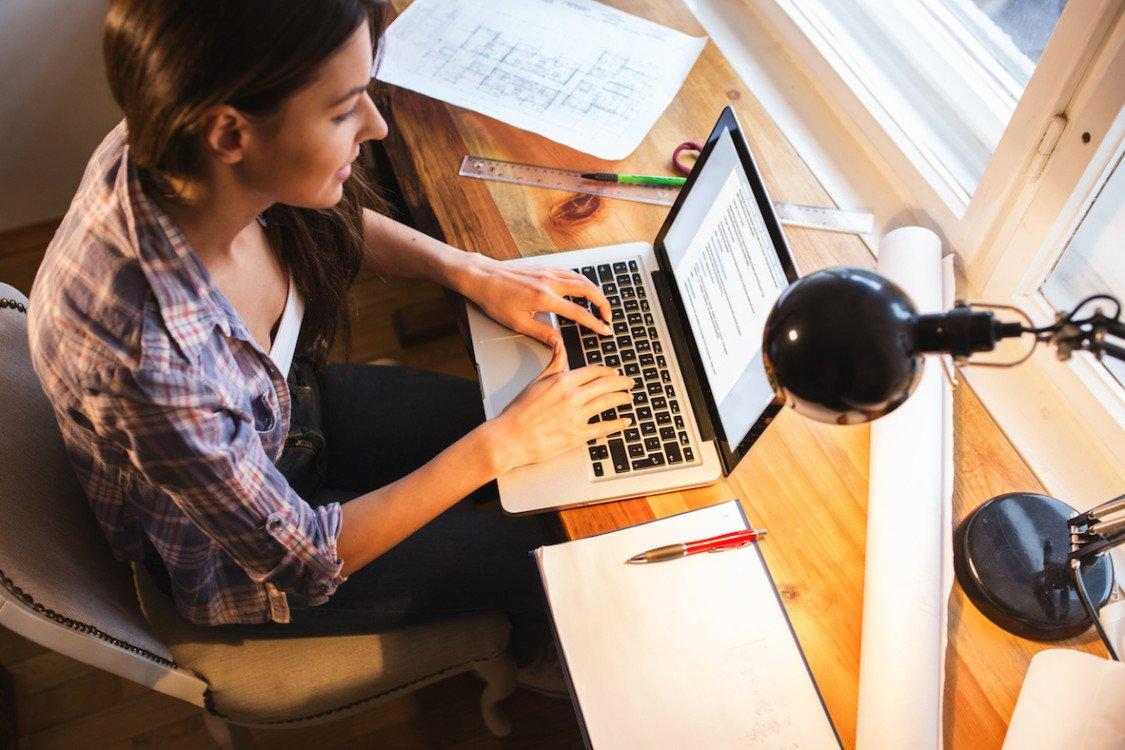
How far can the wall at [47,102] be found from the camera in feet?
6.08

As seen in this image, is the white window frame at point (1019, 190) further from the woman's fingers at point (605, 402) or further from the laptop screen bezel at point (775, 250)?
the woman's fingers at point (605, 402)

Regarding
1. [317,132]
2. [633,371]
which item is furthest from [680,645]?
[317,132]

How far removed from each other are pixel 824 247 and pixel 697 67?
396 millimetres

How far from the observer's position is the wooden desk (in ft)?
2.72

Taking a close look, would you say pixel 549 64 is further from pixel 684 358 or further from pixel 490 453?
pixel 490 453

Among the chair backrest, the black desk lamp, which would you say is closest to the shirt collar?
the chair backrest

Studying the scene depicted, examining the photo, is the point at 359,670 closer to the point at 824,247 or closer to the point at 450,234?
the point at 450,234

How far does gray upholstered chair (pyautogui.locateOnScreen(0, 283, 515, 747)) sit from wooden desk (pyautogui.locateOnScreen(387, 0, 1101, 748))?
1.09 feet

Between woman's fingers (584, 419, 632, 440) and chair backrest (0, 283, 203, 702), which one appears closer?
chair backrest (0, 283, 203, 702)

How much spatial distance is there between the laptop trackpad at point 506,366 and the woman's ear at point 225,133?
39cm

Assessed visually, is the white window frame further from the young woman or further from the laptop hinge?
the young woman

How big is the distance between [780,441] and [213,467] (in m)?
0.60

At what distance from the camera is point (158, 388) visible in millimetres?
727

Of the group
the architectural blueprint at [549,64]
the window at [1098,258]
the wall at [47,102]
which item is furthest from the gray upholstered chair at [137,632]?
the wall at [47,102]
